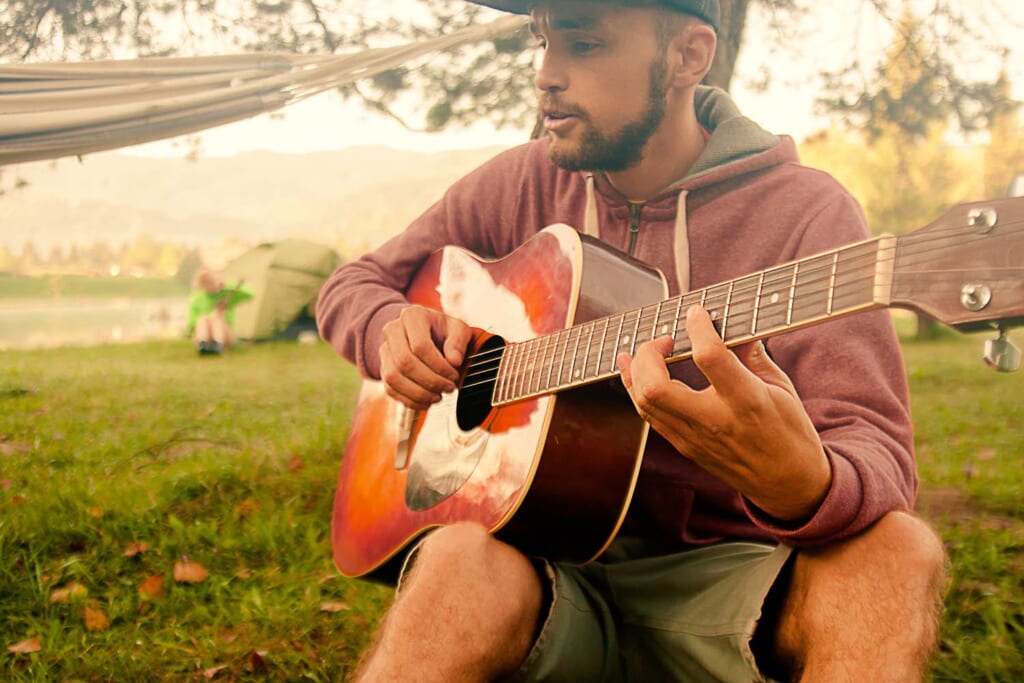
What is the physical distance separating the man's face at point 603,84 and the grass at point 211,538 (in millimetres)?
1223

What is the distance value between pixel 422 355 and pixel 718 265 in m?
0.58

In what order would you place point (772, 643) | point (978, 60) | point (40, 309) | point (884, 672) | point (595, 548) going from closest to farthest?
point (884, 672), point (772, 643), point (595, 548), point (978, 60), point (40, 309)

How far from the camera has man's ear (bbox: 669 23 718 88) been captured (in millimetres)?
1878

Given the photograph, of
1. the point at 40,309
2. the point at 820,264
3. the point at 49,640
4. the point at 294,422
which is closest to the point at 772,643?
the point at 820,264

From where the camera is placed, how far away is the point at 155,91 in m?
3.76

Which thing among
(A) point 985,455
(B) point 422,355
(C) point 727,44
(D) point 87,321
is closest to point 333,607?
(B) point 422,355

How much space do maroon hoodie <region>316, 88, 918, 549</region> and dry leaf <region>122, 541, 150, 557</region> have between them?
0.85m

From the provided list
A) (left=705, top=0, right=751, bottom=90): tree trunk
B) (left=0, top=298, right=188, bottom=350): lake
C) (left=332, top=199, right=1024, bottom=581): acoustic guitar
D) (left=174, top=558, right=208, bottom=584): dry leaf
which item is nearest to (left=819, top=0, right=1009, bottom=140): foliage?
(left=705, top=0, right=751, bottom=90): tree trunk

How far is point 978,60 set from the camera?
12.7ft

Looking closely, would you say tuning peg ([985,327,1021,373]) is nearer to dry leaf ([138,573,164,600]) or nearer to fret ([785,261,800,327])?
fret ([785,261,800,327])

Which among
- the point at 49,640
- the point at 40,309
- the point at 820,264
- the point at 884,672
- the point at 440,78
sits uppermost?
the point at 820,264

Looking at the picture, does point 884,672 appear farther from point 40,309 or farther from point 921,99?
point 40,309

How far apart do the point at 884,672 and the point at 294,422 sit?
313 centimetres

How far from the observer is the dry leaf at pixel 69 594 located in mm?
2320
